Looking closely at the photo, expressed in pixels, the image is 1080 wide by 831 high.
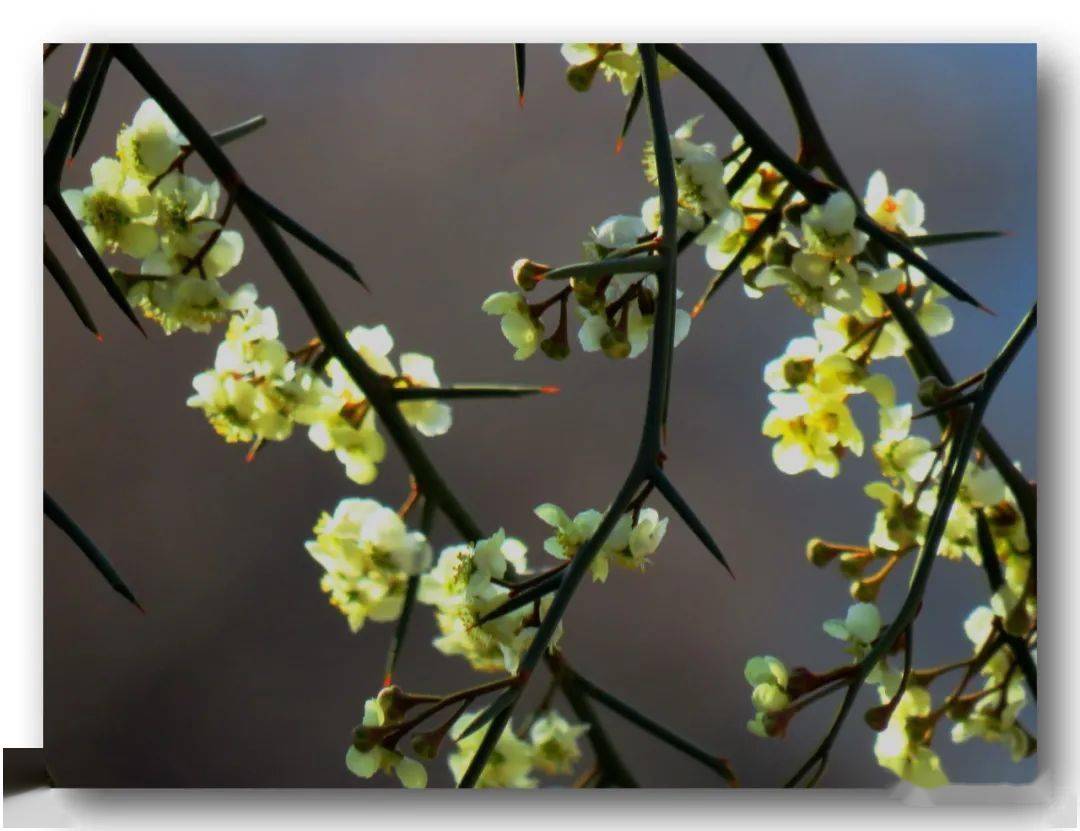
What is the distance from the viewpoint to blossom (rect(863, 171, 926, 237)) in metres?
0.89

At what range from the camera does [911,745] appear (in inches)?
36.7

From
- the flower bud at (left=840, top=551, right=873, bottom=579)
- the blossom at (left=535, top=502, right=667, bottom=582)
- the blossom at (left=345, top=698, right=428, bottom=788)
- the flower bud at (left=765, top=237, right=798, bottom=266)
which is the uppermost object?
the flower bud at (left=765, top=237, right=798, bottom=266)

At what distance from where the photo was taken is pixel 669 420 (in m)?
1.12

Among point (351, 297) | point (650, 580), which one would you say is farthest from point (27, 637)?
point (650, 580)

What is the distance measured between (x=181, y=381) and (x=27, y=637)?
0.25m

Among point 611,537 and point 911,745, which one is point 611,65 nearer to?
point 611,537

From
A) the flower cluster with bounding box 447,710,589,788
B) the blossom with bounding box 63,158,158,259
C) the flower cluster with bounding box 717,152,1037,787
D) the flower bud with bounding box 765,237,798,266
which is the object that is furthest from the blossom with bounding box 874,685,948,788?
the blossom with bounding box 63,158,158,259

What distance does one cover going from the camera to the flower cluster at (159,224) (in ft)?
2.63

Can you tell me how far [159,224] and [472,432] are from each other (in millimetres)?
395

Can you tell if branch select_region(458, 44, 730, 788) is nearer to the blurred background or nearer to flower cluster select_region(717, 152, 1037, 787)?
flower cluster select_region(717, 152, 1037, 787)

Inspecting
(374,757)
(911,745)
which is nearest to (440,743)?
(374,757)

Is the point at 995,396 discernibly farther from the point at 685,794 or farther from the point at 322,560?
the point at 322,560

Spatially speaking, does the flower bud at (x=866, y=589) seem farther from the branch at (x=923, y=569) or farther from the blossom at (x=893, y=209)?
the blossom at (x=893, y=209)

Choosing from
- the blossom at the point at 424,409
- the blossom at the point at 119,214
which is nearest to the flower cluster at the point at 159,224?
the blossom at the point at 119,214
